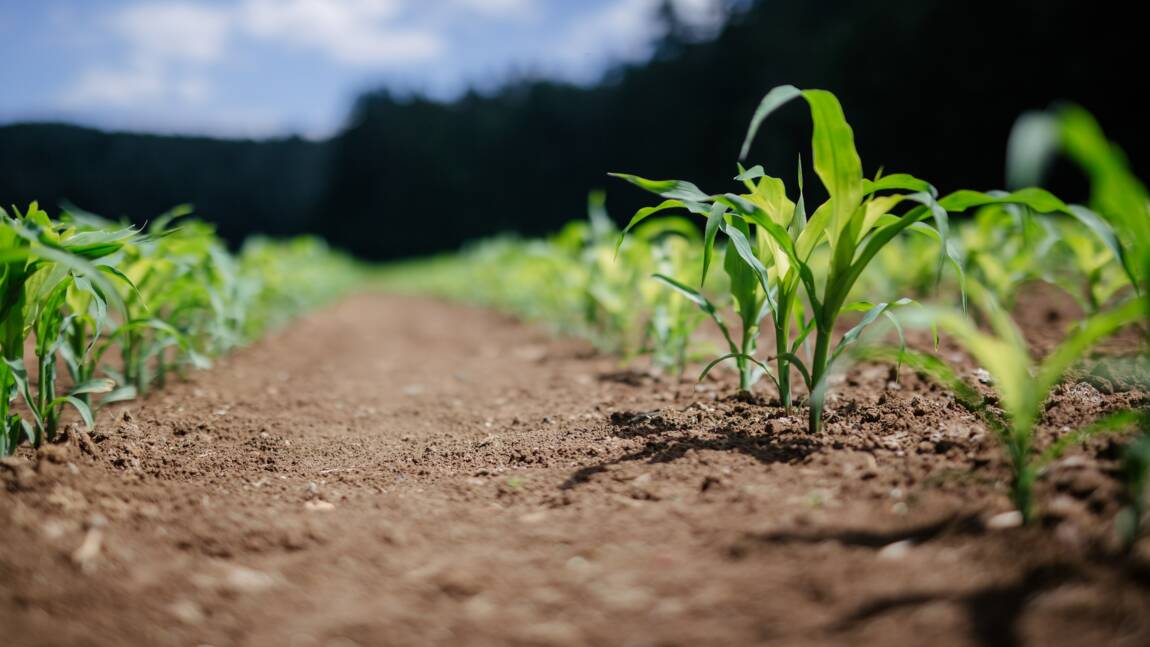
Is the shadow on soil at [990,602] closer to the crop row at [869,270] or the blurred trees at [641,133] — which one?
the crop row at [869,270]

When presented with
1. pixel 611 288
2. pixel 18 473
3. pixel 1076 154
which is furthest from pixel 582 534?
pixel 611 288

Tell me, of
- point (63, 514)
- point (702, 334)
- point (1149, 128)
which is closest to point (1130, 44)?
point (1149, 128)

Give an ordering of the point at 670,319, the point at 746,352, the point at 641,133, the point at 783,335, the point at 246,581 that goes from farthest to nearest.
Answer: the point at 641,133
the point at 670,319
the point at 746,352
the point at 783,335
the point at 246,581

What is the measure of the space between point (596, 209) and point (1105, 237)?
2364mm

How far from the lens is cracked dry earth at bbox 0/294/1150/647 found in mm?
789

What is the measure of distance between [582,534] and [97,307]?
113 cm

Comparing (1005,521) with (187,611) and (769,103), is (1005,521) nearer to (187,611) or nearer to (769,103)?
(769,103)

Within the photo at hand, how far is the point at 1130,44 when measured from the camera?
31.1 feet

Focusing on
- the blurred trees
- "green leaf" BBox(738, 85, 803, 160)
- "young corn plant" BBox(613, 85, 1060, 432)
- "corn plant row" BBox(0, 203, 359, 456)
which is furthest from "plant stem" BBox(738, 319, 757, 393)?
the blurred trees

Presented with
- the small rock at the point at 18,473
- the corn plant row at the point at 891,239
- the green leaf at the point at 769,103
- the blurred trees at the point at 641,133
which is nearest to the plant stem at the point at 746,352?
the corn plant row at the point at 891,239

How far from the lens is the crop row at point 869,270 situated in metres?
0.81

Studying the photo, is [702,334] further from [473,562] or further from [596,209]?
[473,562]

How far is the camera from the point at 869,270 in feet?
11.5

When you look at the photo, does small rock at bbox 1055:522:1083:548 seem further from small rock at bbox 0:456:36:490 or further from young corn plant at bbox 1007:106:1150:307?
small rock at bbox 0:456:36:490
